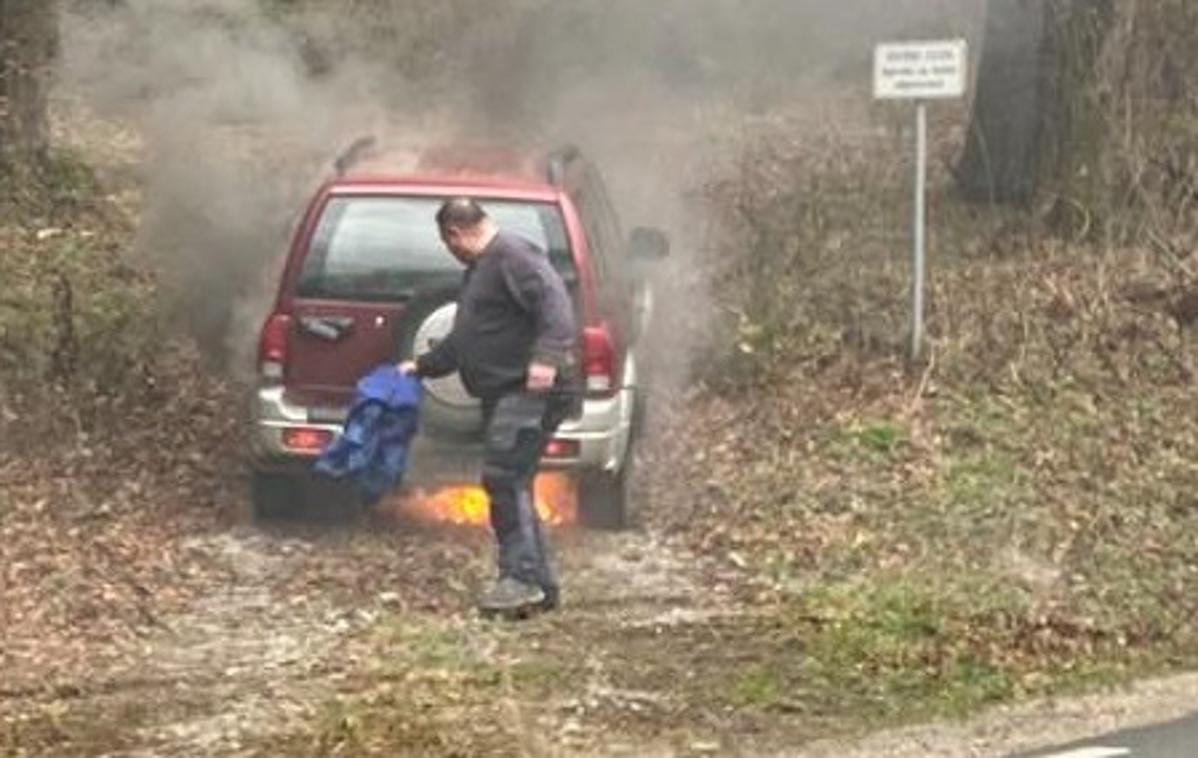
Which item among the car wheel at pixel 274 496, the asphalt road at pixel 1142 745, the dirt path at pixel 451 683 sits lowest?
the asphalt road at pixel 1142 745

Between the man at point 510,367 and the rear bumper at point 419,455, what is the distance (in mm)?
906

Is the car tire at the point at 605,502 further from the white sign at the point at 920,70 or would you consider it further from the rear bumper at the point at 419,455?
the white sign at the point at 920,70

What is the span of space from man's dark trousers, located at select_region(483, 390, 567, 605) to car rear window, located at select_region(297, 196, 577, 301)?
1347 millimetres

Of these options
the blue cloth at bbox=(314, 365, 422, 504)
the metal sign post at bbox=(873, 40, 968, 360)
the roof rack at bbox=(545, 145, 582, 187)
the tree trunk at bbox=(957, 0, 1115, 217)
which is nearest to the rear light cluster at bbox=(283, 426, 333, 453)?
the blue cloth at bbox=(314, 365, 422, 504)

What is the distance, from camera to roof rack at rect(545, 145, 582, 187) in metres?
9.90

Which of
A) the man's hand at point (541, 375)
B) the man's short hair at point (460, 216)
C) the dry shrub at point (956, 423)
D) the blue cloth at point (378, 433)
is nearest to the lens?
the man's hand at point (541, 375)

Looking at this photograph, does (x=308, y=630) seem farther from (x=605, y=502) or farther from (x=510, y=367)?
(x=605, y=502)

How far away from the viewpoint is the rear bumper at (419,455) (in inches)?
361

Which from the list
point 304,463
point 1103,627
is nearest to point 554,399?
point 304,463

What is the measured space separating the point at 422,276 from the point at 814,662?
288 cm

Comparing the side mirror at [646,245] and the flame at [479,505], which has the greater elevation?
the side mirror at [646,245]

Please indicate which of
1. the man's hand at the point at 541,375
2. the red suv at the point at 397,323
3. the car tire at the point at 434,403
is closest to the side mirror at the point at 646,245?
the red suv at the point at 397,323

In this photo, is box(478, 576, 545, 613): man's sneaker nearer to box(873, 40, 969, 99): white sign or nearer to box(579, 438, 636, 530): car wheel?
box(579, 438, 636, 530): car wheel

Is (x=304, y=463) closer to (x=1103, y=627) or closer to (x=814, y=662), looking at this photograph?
(x=814, y=662)
